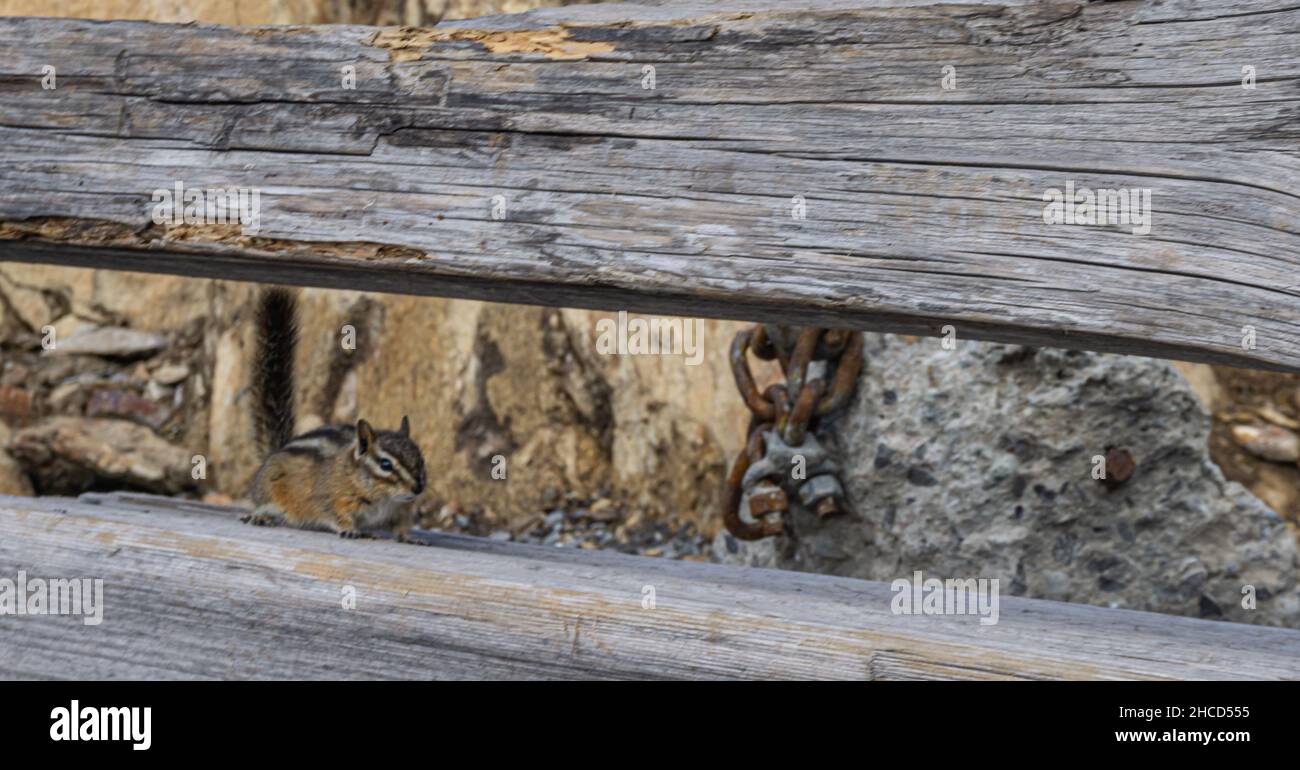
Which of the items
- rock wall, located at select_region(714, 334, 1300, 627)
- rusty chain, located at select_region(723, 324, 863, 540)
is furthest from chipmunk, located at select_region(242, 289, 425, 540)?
rock wall, located at select_region(714, 334, 1300, 627)

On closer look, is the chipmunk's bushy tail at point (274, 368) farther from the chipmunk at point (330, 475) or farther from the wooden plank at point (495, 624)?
the wooden plank at point (495, 624)

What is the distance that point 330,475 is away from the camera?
12.0 ft

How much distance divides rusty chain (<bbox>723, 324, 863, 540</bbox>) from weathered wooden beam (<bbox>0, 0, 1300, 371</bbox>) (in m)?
1.60

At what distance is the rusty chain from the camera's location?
11.3ft

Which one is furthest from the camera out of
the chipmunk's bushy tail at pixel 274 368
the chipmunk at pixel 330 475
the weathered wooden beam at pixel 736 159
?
the chipmunk at pixel 330 475

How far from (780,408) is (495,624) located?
74.6 inches

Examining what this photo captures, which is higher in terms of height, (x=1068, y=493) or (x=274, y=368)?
(x=274, y=368)

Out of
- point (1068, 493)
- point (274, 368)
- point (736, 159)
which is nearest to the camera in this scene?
point (736, 159)

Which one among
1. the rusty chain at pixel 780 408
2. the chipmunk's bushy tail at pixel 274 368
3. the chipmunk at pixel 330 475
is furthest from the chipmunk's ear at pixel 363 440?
the rusty chain at pixel 780 408

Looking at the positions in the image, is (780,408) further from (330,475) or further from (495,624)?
(495,624)

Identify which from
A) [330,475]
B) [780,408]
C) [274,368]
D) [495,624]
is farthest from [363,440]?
[495,624]

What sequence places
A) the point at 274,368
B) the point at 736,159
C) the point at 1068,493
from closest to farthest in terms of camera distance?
the point at 736,159 → the point at 274,368 → the point at 1068,493

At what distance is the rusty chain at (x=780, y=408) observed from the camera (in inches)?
136

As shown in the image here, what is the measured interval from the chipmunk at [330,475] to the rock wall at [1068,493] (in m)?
1.40
